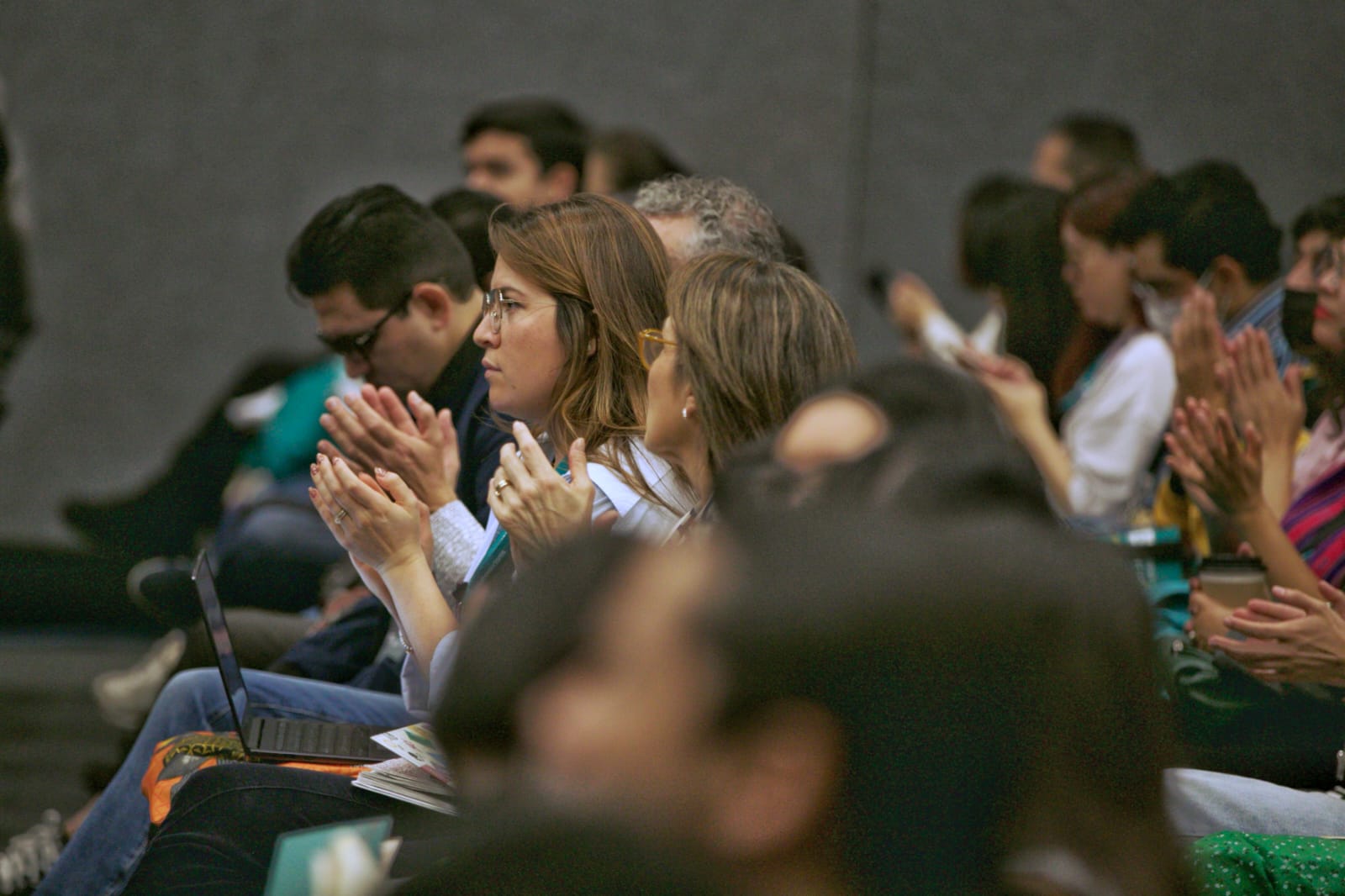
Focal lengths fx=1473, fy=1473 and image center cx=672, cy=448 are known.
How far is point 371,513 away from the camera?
1.80 m

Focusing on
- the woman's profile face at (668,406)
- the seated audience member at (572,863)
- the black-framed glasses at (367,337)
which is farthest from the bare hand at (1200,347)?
the seated audience member at (572,863)

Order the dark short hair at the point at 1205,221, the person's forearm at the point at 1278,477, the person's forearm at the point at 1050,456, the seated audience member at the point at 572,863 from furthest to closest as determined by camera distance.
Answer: the person's forearm at the point at 1050,456
the dark short hair at the point at 1205,221
the person's forearm at the point at 1278,477
the seated audience member at the point at 572,863

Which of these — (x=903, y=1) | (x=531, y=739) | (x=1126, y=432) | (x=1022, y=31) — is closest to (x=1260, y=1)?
(x=1022, y=31)

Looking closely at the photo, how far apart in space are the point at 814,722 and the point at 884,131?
4.17 metres

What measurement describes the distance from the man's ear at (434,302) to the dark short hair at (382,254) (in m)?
0.01

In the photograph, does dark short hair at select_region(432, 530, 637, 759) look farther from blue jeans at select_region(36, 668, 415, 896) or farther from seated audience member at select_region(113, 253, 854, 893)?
blue jeans at select_region(36, 668, 415, 896)

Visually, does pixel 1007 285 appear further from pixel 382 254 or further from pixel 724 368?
pixel 724 368

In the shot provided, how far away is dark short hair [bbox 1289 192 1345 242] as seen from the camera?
7.84 feet

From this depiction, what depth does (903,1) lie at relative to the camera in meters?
4.65

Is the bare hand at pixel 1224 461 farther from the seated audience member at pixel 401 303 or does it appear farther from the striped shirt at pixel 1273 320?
the seated audience member at pixel 401 303

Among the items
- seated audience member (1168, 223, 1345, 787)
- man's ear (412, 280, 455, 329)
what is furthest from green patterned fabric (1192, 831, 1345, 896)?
man's ear (412, 280, 455, 329)

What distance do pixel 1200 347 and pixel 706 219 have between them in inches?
35.8

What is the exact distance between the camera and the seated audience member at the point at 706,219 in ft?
7.79

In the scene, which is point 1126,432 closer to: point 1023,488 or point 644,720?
point 1023,488
